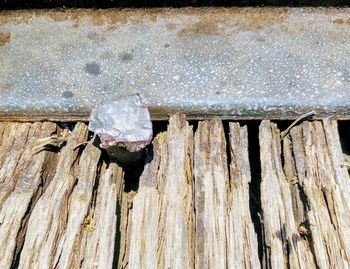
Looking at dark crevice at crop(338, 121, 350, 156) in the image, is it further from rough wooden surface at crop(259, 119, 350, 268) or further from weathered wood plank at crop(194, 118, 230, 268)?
weathered wood plank at crop(194, 118, 230, 268)

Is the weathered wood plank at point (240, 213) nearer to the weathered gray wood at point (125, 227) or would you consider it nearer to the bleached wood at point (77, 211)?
the weathered gray wood at point (125, 227)

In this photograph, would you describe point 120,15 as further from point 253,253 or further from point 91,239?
point 253,253

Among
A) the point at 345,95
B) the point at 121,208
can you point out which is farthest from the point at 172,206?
the point at 345,95

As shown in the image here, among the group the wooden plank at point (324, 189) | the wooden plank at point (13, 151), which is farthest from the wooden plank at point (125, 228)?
the wooden plank at point (324, 189)

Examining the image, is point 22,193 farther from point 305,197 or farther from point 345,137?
point 345,137

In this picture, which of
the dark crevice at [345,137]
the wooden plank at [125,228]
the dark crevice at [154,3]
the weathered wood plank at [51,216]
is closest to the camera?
the weathered wood plank at [51,216]

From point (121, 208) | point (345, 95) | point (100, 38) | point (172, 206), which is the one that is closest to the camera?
point (172, 206)

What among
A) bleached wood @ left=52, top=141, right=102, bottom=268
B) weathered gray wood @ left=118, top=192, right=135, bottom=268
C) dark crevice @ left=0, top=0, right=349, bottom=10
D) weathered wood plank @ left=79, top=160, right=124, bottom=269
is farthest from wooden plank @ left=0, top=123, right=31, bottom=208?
dark crevice @ left=0, top=0, right=349, bottom=10

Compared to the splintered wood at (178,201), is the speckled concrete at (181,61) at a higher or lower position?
higher

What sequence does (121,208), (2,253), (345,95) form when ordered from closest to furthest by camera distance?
(2,253) < (121,208) < (345,95)
